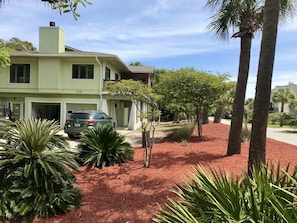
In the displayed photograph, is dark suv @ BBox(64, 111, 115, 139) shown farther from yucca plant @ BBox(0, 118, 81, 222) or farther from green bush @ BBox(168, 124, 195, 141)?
yucca plant @ BBox(0, 118, 81, 222)

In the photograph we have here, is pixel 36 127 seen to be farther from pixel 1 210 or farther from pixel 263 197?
pixel 263 197

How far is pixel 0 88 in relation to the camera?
22.7 metres

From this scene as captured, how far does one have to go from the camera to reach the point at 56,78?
21719 mm

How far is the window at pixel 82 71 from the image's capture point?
72.3ft

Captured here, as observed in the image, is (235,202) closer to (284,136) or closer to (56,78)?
(284,136)

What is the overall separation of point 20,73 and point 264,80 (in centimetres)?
2164

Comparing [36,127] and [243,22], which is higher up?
[243,22]

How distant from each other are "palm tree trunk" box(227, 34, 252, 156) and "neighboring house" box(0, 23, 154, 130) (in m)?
13.3

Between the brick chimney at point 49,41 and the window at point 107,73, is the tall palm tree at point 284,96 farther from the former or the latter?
the brick chimney at point 49,41

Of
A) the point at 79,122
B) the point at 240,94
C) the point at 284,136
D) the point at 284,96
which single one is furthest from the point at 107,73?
the point at 284,96

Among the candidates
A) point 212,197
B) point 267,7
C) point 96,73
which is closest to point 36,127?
point 212,197

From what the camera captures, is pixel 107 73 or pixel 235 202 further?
pixel 107 73

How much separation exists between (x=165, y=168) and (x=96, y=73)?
1507 centimetres

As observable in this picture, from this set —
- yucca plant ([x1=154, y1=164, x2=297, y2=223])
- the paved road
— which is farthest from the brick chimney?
yucca plant ([x1=154, y1=164, x2=297, y2=223])
